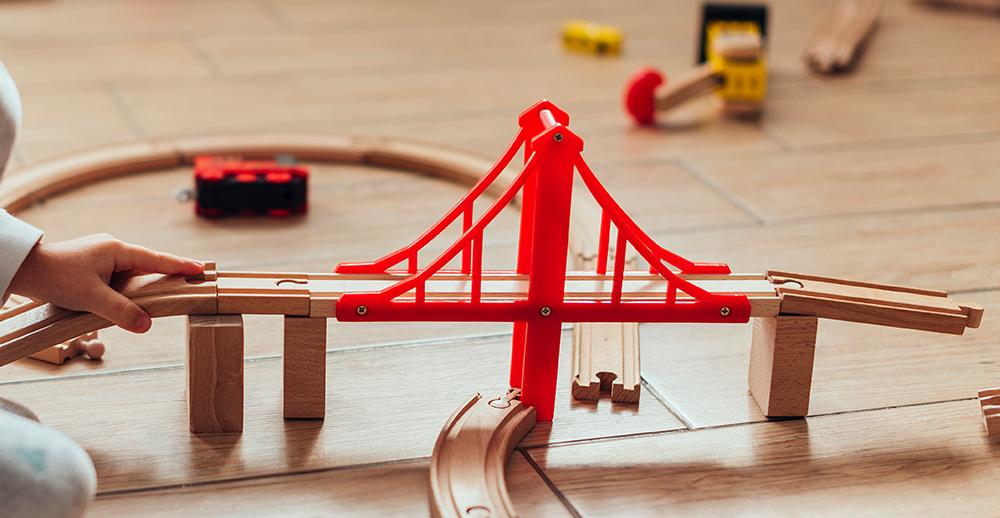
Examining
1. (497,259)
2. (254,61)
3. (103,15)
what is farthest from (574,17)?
(497,259)

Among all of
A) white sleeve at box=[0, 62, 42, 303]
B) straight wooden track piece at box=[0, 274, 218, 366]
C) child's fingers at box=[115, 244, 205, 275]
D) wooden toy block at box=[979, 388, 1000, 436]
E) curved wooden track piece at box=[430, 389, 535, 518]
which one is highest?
white sleeve at box=[0, 62, 42, 303]

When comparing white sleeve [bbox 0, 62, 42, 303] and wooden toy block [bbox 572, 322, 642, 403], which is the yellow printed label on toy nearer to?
wooden toy block [bbox 572, 322, 642, 403]

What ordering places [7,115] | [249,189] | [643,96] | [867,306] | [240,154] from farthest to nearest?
[643,96]
[240,154]
[249,189]
[867,306]
[7,115]

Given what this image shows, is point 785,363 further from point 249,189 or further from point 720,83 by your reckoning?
point 720,83

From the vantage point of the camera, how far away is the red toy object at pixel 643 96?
5.14 feet

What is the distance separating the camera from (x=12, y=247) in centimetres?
78

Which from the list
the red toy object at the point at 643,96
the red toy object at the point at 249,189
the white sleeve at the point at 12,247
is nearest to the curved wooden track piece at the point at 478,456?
the white sleeve at the point at 12,247

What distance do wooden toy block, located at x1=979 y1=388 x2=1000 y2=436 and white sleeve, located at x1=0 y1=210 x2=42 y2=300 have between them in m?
0.66

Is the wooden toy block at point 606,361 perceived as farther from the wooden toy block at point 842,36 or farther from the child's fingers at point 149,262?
the wooden toy block at point 842,36

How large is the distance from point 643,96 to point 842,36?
1.90ft

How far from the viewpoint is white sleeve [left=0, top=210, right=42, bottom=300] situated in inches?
30.5

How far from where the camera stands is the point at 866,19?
208 centimetres

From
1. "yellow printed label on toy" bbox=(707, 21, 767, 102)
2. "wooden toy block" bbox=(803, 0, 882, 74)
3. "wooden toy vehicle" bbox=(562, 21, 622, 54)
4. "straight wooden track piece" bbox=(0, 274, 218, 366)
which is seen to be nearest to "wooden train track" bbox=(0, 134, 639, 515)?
"straight wooden track piece" bbox=(0, 274, 218, 366)

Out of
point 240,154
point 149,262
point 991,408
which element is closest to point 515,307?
point 149,262
